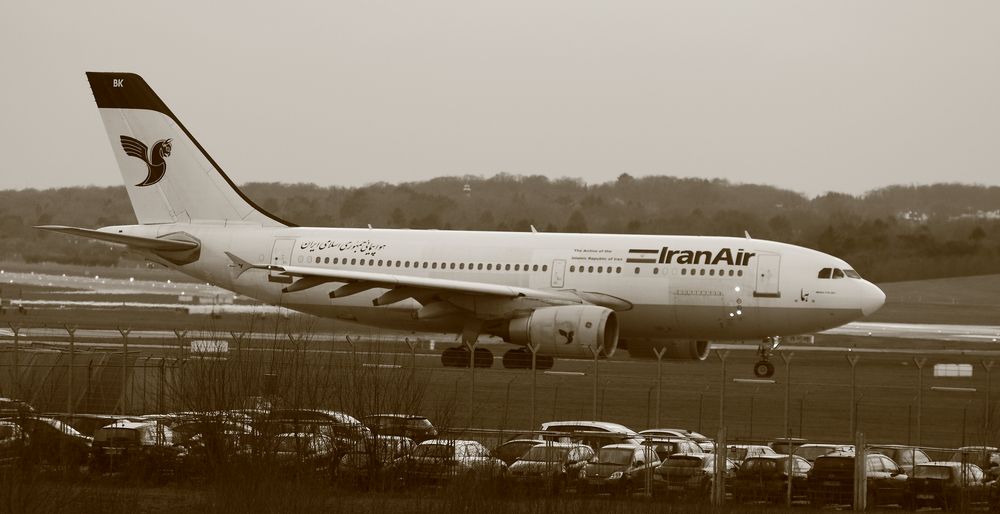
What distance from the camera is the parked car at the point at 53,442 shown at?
19.7m

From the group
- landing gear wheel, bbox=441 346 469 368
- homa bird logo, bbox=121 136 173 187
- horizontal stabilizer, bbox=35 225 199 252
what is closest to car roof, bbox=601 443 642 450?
landing gear wheel, bbox=441 346 469 368

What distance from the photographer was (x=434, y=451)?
20062mm

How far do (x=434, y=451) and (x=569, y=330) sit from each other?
1541 cm

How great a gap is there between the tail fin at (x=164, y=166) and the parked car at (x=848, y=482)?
80.3ft

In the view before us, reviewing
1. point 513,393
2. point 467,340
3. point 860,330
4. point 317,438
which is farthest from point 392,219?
point 317,438

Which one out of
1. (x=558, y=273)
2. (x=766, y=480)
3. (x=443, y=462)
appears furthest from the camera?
(x=558, y=273)

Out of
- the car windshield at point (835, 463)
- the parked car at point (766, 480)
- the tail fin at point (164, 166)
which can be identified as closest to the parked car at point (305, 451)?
the parked car at point (766, 480)

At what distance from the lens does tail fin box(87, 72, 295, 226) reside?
140 feet

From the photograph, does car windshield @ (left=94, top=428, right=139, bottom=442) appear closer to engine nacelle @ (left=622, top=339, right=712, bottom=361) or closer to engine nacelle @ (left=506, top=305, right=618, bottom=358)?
engine nacelle @ (left=506, top=305, right=618, bottom=358)

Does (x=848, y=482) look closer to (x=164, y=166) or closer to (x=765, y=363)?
(x=765, y=363)

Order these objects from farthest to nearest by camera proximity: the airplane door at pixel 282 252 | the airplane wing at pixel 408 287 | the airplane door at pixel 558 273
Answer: the airplane door at pixel 282 252 → the airplane door at pixel 558 273 → the airplane wing at pixel 408 287

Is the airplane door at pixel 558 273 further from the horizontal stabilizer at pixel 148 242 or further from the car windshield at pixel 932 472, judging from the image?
the car windshield at pixel 932 472

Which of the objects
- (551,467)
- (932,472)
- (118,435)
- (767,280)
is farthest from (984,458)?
(767,280)

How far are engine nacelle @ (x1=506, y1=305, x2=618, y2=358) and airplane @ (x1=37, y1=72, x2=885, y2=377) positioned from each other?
38 mm
